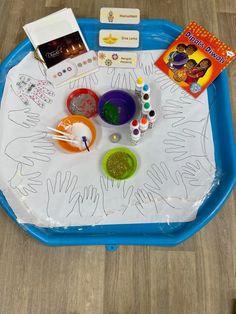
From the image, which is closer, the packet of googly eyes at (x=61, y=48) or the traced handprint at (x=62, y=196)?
the traced handprint at (x=62, y=196)

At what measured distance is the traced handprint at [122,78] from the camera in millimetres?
865

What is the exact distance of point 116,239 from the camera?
2.50 feet

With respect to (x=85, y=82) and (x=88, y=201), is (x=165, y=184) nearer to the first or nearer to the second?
(x=88, y=201)

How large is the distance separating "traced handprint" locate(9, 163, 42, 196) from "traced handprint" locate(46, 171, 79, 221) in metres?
0.04

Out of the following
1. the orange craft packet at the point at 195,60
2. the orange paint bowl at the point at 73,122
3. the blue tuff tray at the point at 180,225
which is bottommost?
the blue tuff tray at the point at 180,225

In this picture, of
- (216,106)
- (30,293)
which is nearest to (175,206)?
(216,106)

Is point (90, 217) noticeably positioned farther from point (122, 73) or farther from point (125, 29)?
point (125, 29)

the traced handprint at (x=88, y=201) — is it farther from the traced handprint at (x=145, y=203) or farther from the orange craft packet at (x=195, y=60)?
the orange craft packet at (x=195, y=60)

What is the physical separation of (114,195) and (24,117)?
12.5 inches

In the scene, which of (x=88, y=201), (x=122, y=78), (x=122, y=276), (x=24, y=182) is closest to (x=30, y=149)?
(x=24, y=182)

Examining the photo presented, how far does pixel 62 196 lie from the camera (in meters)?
0.78

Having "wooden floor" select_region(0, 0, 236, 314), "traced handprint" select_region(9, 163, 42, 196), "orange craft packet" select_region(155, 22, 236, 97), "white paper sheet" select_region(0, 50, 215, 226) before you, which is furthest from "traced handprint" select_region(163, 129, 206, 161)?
"traced handprint" select_region(9, 163, 42, 196)

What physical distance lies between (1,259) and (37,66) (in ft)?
1.79

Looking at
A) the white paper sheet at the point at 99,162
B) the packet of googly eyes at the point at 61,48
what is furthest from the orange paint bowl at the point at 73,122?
the packet of googly eyes at the point at 61,48
